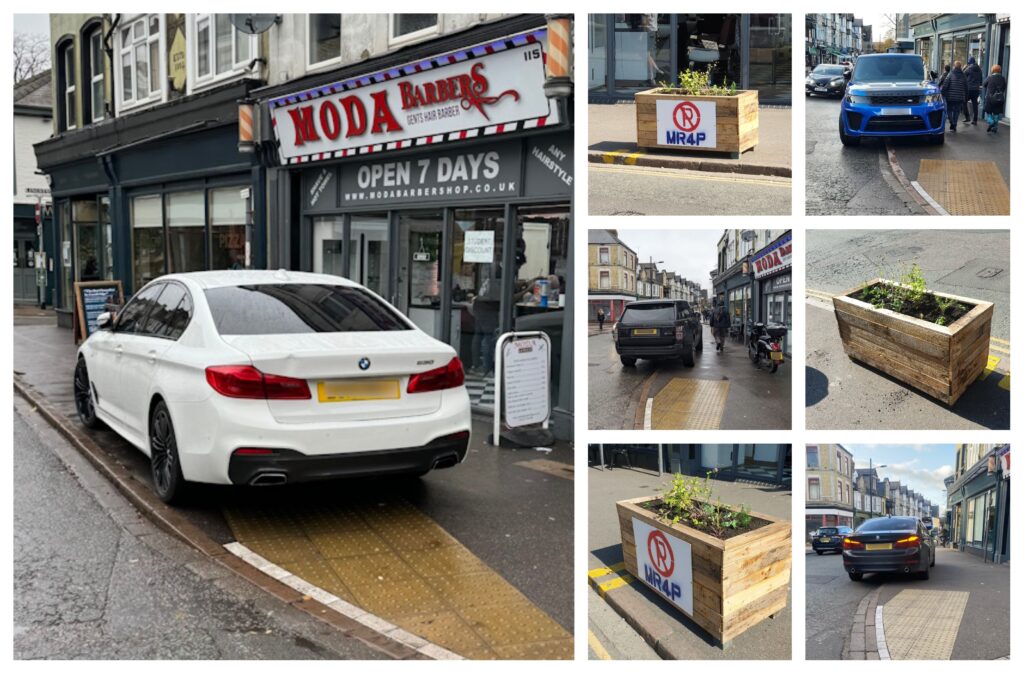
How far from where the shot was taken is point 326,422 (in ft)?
18.7

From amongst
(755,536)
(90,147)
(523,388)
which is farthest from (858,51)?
(90,147)

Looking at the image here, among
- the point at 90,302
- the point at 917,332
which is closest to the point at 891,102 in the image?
the point at 917,332

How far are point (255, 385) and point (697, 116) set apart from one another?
363 centimetres

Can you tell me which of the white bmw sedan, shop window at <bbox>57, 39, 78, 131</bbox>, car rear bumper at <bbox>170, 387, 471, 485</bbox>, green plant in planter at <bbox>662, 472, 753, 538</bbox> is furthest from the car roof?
shop window at <bbox>57, 39, 78, 131</bbox>

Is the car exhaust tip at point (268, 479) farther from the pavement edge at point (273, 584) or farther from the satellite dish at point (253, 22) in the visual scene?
the satellite dish at point (253, 22)

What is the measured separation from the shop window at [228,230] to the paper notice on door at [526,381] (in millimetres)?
7594

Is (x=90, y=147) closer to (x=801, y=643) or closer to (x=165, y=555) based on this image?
(x=165, y=555)

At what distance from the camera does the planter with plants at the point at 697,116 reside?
2590 mm

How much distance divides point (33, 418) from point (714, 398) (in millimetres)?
8993

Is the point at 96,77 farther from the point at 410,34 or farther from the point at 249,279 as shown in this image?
the point at 249,279

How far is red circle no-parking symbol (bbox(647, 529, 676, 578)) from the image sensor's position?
2.65 meters

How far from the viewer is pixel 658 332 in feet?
8.00

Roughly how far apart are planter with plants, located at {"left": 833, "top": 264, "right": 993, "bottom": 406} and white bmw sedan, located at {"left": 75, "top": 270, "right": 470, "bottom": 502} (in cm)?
373

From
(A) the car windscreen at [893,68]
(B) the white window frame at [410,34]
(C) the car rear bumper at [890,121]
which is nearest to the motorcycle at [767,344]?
(C) the car rear bumper at [890,121]
